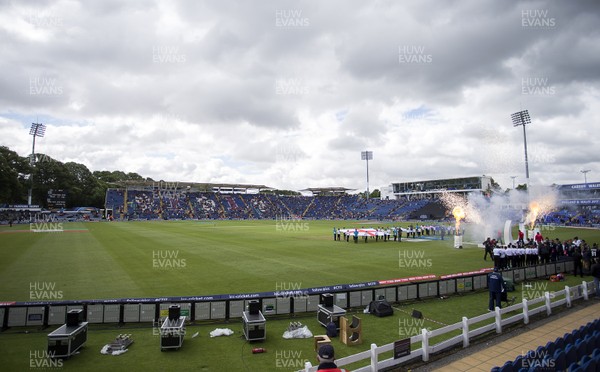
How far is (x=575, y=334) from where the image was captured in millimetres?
8203

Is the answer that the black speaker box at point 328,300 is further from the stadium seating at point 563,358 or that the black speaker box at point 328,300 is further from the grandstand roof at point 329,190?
the grandstand roof at point 329,190

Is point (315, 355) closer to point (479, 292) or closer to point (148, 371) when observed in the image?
point (148, 371)

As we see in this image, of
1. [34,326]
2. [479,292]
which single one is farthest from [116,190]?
[479,292]

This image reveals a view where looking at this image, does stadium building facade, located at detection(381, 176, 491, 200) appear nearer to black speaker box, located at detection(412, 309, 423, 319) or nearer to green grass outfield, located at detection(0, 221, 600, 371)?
green grass outfield, located at detection(0, 221, 600, 371)

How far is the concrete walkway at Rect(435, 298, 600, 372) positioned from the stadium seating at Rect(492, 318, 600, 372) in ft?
4.78

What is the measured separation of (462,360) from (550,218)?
253 ft

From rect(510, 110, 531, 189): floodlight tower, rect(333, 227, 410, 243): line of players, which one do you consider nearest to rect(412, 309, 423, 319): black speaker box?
rect(333, 227, 410, 243): line of players

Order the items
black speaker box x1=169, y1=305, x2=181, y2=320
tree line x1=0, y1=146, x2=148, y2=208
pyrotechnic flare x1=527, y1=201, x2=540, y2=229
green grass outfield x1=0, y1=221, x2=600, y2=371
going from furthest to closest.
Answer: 1. tree line x1=0, y1=146, x2=148, y2=208
2. pyrotechnic flare x1=527, y1=201, x2=540, y2=229
3. black speaker box x1=169, y1=305, x2=181, y2=320
4. green grass outfield x1=0, y1=221, x2=600, y2=371

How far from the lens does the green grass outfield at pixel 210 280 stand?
885cm

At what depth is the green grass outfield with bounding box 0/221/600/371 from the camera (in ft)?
29.0

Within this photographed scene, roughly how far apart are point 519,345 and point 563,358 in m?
3.06

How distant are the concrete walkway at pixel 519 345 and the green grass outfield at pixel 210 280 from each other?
2004 mm

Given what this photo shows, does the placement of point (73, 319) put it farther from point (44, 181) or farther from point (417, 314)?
point (44, 181)

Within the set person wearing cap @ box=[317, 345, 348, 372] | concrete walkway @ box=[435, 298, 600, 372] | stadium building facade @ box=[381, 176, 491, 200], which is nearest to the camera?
person wearing cap @ box=[317, 345, 348, 372]
